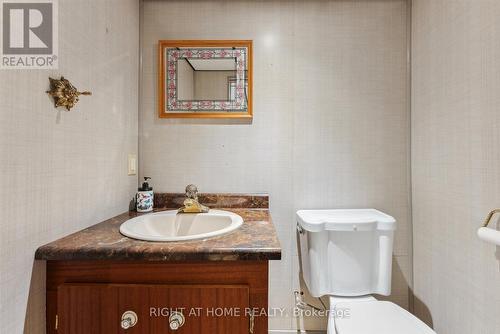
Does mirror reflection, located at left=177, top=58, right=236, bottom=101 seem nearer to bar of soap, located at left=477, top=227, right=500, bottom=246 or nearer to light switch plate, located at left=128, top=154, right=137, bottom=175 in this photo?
light switch plate, located at left=128, top=154, right=137, bottom=175

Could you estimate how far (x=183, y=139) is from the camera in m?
1.39

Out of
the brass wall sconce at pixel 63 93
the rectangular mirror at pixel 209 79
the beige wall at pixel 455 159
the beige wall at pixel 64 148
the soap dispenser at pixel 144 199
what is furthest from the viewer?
the rectangular mirror at pixel 209 79

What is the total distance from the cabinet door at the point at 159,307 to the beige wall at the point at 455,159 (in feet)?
3.15

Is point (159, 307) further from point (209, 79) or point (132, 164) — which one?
point (209, 79)

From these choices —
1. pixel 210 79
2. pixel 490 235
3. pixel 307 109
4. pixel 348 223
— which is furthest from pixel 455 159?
pixel 210 79

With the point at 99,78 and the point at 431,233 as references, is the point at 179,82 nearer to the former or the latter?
the point at 99,78

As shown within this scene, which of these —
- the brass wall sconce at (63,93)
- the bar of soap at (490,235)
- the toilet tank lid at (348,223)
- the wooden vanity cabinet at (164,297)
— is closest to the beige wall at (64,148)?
the brass wall sconce at (63,93)

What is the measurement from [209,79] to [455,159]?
1254mm

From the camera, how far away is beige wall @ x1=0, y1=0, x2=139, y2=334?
638mm

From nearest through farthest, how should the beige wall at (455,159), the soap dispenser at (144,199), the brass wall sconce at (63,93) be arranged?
the brass wall sconce at (63,93), the beige wall at (455,159), the soap dispenser at (144,199)

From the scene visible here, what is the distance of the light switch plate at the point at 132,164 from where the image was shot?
1.29 meters

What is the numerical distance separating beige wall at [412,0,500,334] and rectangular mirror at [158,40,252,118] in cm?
92

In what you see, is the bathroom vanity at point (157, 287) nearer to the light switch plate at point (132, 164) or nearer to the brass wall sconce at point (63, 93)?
the brass wall sconce at point (63, 93)

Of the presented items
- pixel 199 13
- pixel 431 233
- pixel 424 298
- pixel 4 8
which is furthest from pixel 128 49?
pixel 424 298
